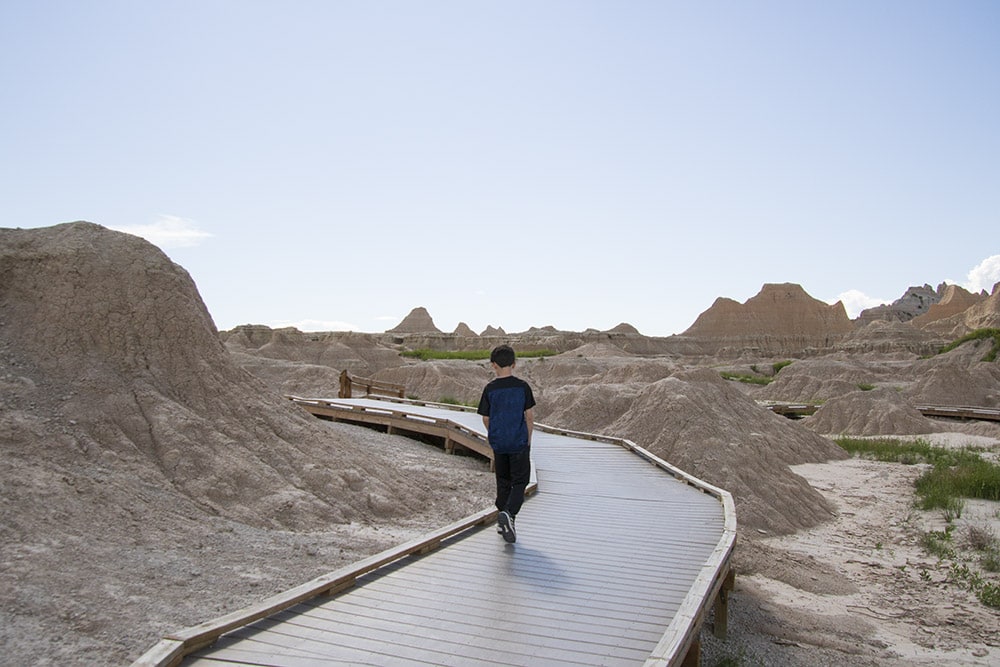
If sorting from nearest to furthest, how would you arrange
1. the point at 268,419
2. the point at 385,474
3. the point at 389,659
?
the point at 389,659
the point at 268,419
the point at 385,474

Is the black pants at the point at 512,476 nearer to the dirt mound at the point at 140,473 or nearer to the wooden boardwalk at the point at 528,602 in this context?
the wooden boardwalk at the point at 528,602

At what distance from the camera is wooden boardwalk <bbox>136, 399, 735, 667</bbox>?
15.0ft

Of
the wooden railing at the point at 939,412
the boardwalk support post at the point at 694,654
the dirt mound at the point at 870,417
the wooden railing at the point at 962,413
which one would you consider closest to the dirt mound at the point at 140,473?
the boardwalk support post at the point at 694,654

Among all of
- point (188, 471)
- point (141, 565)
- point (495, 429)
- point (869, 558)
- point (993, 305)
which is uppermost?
point (993, 305)

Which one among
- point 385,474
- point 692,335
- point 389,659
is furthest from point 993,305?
point 389,659

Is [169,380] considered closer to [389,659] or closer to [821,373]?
[389,659]

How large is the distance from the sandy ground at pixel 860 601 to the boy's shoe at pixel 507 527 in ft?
7.61

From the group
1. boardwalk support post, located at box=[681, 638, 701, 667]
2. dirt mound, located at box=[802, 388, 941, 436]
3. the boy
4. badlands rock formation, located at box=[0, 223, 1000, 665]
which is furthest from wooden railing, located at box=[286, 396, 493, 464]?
dirt mound, located at box=[802, 388, 941, 436]

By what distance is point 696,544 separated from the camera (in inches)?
293

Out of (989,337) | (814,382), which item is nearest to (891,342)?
(989,337)

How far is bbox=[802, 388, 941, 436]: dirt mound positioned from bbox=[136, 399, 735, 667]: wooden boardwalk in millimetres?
20802

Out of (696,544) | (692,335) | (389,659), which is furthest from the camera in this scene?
(692,335)

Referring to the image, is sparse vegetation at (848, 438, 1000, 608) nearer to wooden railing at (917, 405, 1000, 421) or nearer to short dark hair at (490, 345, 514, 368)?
short dark hair at (490, 345, 514, 368)

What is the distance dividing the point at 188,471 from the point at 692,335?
9764 centimetres
